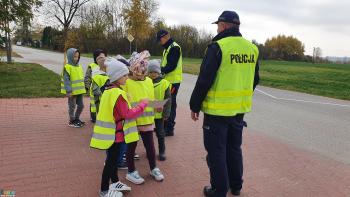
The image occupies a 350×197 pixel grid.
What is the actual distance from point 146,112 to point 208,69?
1.25m

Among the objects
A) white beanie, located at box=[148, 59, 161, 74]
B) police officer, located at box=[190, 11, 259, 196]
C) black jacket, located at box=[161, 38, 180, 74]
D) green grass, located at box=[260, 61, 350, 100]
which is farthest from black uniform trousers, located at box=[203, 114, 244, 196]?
green grass, located at box=[260, 61, 350, 100]

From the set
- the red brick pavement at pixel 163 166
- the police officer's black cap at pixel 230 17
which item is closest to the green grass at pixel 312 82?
the red brick pavement at pixel 163 166

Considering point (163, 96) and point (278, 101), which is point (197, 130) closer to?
point (163, 96)

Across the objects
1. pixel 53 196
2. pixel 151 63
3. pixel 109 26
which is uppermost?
pixel 109 26

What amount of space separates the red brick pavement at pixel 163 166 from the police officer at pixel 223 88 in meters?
0.64

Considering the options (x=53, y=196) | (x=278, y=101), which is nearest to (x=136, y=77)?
(x=53, y=196)

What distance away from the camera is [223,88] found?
381 centimetres

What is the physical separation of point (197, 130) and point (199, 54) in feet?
174

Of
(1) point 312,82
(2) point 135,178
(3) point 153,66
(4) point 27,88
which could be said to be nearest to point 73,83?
(3) point 153,66

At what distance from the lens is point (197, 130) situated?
720 centimetres

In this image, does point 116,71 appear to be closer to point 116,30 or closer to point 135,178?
point 135,178

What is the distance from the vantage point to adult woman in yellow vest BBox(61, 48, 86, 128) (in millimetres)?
6875

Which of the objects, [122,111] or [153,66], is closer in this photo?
[122,111]

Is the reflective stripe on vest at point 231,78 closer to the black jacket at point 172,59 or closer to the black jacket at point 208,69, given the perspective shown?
the black jacket at point 208,69
